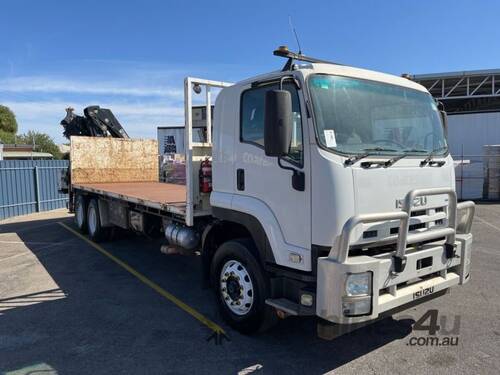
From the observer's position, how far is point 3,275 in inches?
275

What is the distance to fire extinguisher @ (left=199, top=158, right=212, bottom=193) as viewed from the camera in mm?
5122

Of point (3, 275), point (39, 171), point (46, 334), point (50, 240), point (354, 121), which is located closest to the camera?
point (354, 121)

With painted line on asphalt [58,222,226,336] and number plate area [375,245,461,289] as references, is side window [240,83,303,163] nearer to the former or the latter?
number plate area [375,245,461,289]

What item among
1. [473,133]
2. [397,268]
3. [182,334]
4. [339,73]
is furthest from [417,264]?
[473,133]

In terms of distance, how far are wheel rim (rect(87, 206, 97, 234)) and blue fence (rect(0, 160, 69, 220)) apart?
7.08m

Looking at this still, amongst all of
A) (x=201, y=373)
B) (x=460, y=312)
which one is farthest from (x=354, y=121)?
(x=460, y=312)

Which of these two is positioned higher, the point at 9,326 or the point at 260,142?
the point at 260,142

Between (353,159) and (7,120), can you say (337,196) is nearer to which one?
(353,159)

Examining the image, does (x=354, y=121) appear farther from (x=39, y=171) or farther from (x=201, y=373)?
(x=39, y=171)

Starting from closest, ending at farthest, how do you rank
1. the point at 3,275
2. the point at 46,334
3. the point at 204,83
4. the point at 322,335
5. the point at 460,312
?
the point at 322,335, the point at 46,334, the point at 460,312, the point at 204,83, the point at 3,275

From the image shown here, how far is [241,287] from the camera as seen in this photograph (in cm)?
424

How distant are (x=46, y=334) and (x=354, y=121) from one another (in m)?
3.88

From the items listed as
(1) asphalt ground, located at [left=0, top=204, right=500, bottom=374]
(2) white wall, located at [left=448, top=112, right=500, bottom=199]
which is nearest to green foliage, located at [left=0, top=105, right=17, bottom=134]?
(2) white wall, located at [left=448, top=112, right=500, bottom=199]

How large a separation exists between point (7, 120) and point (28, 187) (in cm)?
4896
